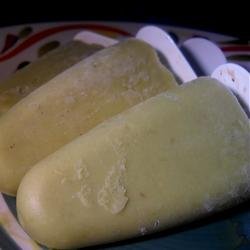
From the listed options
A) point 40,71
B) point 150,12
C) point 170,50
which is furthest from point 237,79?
point 150,12

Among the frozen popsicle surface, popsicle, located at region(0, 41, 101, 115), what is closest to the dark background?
popsicle, located at region(0, 41, 101, 115)

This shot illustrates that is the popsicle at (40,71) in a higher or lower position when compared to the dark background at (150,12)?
higher

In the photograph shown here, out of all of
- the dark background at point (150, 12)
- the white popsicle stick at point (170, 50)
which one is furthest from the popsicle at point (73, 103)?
the dark background at point (150, 12)

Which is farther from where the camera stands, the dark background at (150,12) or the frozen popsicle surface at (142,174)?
the dark background at (150,12)

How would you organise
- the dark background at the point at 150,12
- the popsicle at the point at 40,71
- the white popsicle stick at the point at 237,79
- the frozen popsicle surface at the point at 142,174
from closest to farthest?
the frozen popsicle surface at the point at 142,174 → the white popsicle stick at the point at 237,79 → the popsicle at the point at 40,71 → the dark background at the point at 150,12

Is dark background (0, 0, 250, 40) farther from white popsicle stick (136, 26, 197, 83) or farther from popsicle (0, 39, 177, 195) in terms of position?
popsicle (0, 39, 177, 195)

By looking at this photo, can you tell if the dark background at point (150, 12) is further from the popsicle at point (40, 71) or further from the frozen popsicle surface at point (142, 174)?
the frozen popsicle surface at point (142, 174)

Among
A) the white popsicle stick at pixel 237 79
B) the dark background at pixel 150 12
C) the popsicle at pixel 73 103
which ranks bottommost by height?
the dark background at pixel 150 12
